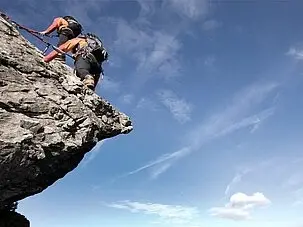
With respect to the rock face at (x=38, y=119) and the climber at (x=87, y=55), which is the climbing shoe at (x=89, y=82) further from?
the rock face at (x=38, y=119)

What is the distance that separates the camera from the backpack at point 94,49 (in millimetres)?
18547

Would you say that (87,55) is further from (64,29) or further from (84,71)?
(64,29)

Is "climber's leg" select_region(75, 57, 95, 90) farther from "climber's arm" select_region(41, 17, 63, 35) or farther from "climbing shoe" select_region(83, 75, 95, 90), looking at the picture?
"climber's arm" select_region(41, 17, 63, 35)

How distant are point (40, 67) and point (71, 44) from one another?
2981 millimetres

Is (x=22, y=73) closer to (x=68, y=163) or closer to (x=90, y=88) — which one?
(x=90, y=88)

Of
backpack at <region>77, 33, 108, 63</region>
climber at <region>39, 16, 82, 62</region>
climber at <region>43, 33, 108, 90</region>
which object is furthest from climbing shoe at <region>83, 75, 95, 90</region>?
climber at <region>39, 16, 82, 62</region>

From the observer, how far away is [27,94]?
50.2 feet

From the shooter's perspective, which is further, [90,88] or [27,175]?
[90,88]

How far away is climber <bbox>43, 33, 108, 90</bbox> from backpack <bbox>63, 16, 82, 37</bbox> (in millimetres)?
856

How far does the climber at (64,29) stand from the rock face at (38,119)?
1592mm

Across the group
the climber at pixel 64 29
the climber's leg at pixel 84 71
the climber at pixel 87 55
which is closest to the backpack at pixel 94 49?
the climber at pixel 87 55

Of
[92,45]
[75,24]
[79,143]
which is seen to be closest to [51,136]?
[79,143]

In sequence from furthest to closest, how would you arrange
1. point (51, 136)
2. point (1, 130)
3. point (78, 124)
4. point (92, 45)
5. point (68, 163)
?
point (92, 45) < point (68, 163) < point (78, 124) < point (51, 136) < point (1, 130)

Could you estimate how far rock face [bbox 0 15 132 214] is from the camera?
14.1 meters
